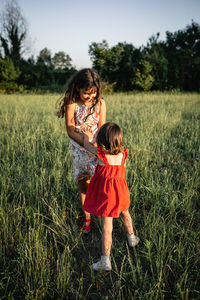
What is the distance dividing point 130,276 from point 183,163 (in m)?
2.07

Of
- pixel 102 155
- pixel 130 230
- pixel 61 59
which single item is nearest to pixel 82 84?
pixel 102 155

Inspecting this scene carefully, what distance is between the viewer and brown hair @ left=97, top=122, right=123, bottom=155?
1363 millimetres

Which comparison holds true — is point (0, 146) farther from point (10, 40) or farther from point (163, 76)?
point (10, 40)

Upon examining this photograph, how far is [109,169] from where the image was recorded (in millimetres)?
1421

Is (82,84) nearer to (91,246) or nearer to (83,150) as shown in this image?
(83,150)

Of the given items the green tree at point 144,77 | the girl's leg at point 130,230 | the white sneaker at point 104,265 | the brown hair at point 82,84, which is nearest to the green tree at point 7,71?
the green tree at point 144,77

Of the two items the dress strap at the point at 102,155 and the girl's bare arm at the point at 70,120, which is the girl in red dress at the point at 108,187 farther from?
the girl's bare arm at the point at 70,120

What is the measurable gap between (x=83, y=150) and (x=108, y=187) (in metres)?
0.52

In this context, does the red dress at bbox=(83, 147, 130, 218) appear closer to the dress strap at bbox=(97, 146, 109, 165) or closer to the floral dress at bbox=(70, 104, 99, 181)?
the dress strap at bbox=(97, 146, 109, 165)

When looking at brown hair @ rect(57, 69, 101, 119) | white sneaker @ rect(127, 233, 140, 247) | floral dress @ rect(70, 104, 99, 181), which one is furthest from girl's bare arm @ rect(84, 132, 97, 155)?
white sneaker @ rect(127, 233, 140, 247)

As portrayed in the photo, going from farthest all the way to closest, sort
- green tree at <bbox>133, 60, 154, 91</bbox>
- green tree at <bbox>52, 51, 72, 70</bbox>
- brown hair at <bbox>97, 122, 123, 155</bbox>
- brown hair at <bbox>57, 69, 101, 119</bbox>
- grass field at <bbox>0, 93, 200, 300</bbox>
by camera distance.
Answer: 1. green tree at <bbox>52, 51, 72, 70</bbox>
2. green tree at <bbox>133, 60, 154, 91</bbox>
3. brown hair at <bbox>57, 69, 101, 119</bbox>
4. brown hair at <bbox>97, 122, 123, 155</bbox>
5. grass field at <bbox>0, 93, 200, 300</bbox>

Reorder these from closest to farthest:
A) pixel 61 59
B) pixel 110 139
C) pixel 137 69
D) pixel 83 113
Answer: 1. pixel 110 139
2. pixel 83 113
3. pixel 137 69
4. pixel 61 59

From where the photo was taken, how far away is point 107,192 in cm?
138

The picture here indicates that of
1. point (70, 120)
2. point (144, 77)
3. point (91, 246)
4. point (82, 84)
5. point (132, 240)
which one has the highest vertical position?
point (144, 77)
